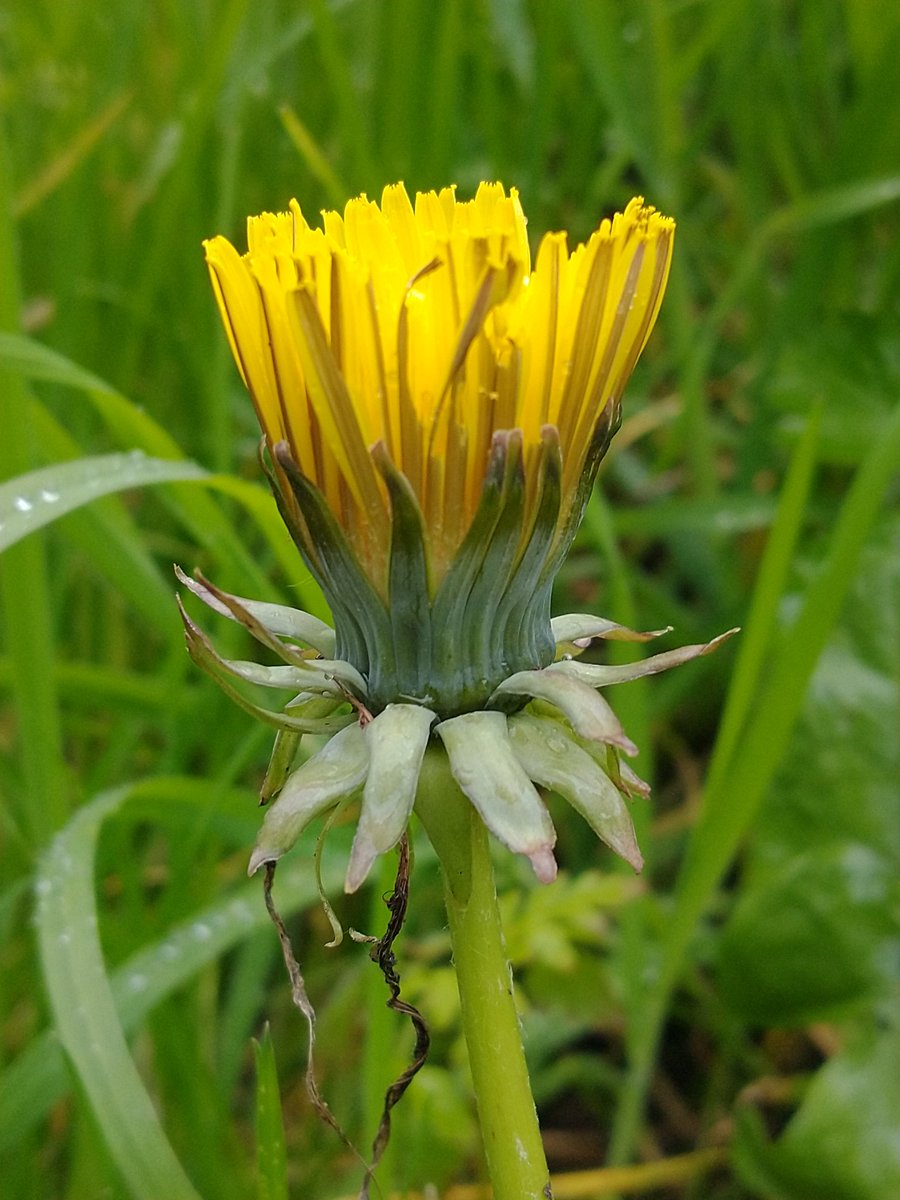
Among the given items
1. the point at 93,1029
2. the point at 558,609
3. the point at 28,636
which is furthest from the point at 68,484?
the point at 558,609

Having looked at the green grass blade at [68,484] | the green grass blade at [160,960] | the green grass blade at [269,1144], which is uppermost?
the green grass blade at [68,484]

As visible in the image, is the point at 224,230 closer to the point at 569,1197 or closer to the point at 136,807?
the point at 136,807

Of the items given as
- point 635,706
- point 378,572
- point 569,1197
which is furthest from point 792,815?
point 378,572

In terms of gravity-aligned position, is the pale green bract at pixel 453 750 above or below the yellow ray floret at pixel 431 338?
below

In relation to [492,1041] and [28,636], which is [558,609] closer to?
[28,636]

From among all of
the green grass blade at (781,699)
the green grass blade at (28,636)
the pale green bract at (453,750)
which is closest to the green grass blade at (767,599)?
the green grass blade at (781,699)

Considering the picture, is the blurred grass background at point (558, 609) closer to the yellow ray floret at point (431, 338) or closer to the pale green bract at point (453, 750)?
the pale green bract at point (453, 750)
